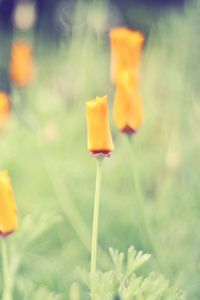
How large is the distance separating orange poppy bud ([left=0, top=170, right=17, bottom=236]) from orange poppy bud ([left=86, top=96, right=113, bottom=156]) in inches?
3.9

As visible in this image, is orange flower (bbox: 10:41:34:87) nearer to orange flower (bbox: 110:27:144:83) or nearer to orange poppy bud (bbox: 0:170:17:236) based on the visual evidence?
orange flower (bbox: 110:27:144:83)

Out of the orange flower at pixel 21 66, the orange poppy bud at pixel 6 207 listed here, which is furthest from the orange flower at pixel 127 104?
the orange flower at pixel 21 66

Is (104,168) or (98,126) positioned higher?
(104,168)

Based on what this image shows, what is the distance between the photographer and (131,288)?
2.25 ft

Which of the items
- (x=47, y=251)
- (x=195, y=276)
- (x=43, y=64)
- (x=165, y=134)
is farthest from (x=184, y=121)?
(x=43, y=64)

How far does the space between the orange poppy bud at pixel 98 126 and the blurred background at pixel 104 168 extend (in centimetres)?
12

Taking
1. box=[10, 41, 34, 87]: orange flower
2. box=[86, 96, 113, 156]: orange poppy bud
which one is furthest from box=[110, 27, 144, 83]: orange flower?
box=[10, 41, 34, 87]: orange flower

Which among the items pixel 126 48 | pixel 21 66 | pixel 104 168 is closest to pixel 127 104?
pixel 126 48

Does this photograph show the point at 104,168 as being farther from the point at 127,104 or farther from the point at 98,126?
the point at 98,126

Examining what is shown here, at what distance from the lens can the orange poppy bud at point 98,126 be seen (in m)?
0.70

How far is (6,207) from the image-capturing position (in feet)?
2.37

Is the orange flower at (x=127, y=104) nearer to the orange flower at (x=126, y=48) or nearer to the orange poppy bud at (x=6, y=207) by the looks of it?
the orange flower at (x=126, y=48)

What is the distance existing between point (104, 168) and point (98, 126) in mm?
744

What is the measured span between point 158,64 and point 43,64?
626mm
